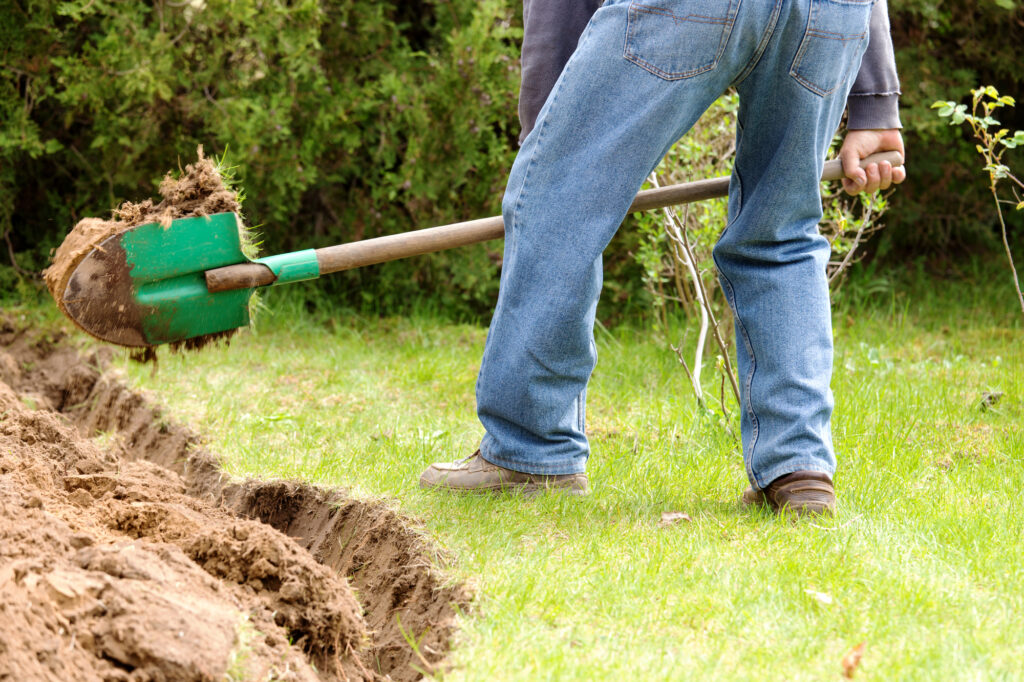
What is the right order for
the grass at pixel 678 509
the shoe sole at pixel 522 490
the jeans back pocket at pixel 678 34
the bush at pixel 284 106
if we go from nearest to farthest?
the grass at pixel 678 509, the jeans back pocket at pixel 678 34, the shoe sole at pixel 522 490, the bush at pixel 284 106

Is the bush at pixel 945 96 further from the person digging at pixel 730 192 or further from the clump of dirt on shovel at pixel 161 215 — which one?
the clump of dirt on shovel at pixel 161 215

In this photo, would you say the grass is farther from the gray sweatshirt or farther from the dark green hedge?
the gray sweatshirt

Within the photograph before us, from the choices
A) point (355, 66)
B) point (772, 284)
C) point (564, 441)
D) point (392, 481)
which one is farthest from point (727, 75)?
point (355, 66)

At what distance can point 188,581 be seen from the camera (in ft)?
6.11

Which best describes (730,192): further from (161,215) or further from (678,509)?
(161,215)

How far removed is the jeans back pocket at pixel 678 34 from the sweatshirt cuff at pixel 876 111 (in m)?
0.57

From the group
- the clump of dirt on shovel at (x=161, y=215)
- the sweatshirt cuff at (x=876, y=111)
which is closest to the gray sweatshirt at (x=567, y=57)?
the sweatshirt cuff at (x=876, y=111)

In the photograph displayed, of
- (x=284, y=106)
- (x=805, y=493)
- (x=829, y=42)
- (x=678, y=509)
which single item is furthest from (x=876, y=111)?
(x=284, y=106)

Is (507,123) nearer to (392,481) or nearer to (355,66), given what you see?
(355,66)

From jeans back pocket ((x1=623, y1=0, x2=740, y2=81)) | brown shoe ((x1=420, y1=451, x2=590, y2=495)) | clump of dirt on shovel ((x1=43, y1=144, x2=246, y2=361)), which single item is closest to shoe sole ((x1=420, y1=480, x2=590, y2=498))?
brown shoe ((x1=420, y1=451, x2=590, y2=495))

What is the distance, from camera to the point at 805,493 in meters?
2.45

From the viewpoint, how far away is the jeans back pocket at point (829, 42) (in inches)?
86.0

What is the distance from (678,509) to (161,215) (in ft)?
5.09

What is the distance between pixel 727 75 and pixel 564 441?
1.00 m
